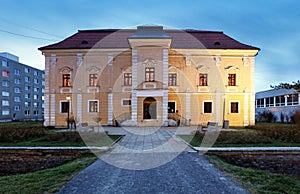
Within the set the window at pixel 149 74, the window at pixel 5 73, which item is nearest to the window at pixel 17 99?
the window at pixel 5 73

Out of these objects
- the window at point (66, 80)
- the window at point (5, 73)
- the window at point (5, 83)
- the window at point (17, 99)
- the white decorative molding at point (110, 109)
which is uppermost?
the window at point (5, 73)

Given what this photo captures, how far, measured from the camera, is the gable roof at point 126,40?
83.5 ft

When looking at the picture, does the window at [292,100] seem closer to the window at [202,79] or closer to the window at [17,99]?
the window at [202,79]

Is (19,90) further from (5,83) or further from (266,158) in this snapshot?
(266,158)

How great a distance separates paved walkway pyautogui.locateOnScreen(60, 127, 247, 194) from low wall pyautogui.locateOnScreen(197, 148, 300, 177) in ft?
4.00

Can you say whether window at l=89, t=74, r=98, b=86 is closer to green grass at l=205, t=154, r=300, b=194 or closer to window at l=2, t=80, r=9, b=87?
green grass at l=205, t=154, r=300, b=194

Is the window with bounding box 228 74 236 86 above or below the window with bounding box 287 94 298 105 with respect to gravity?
above

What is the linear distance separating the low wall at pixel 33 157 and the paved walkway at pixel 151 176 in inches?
53.3

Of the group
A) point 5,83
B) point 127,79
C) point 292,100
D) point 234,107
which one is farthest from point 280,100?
point 5,83

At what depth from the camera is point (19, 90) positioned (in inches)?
2320

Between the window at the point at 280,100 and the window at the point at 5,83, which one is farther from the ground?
the window at the point at 5,83

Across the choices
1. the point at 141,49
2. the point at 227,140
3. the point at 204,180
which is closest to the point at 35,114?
the point at 141,49

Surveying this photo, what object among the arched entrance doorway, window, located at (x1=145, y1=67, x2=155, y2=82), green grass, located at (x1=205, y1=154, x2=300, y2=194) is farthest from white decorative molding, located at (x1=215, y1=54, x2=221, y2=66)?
green grass, located at (x1=205, y1=154, x2=300, y2=194)

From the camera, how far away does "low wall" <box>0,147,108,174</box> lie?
8753 millimetres
